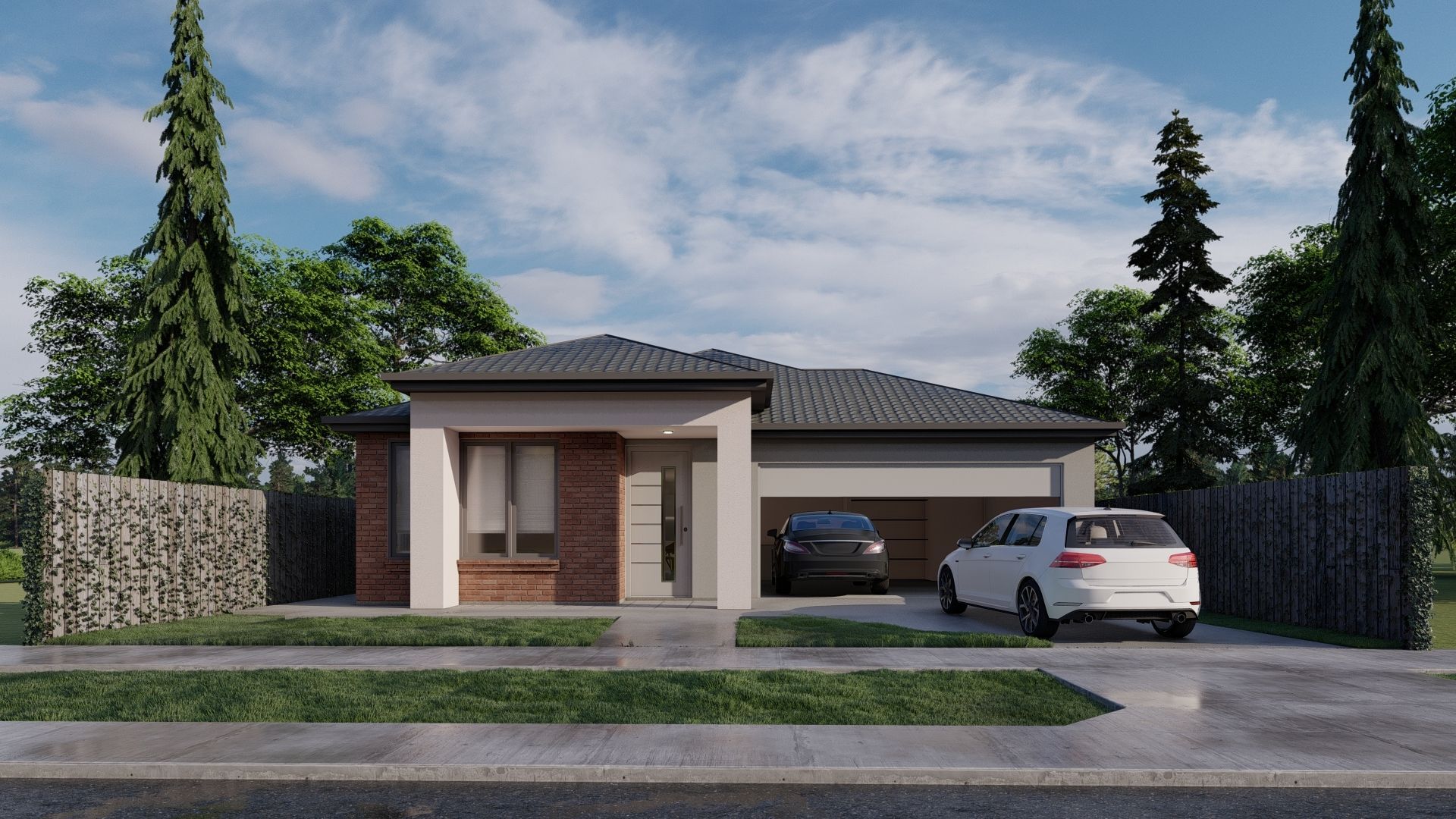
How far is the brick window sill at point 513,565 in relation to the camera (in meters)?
17.2

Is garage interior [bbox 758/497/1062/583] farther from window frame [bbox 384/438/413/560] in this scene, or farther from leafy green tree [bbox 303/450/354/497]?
leafy green tree [bbox 303/450/354/497]

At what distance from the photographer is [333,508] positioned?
68.3 feet

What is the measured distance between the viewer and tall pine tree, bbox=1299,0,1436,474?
2117 centimetres

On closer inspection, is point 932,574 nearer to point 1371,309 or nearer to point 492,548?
point 1371,309

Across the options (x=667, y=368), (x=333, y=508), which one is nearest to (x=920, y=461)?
(x=667, y=368)

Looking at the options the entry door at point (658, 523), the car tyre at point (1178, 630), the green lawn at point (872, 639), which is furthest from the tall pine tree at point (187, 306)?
the car tyre at point (1178, 630)

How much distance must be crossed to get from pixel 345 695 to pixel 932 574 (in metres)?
20.4

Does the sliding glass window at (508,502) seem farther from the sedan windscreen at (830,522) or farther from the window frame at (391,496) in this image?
the sedan windscreen at (830,522)

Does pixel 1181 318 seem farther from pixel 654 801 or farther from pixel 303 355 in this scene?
pixel 654 801

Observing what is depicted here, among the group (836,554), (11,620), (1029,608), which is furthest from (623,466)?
(11,620)

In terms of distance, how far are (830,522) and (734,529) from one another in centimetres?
339

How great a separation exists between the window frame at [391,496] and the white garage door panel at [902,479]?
240 inches

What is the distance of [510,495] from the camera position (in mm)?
17391

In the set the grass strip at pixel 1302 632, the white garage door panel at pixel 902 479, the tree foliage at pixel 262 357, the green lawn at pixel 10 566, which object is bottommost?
the green lawn at pixel 10 566
